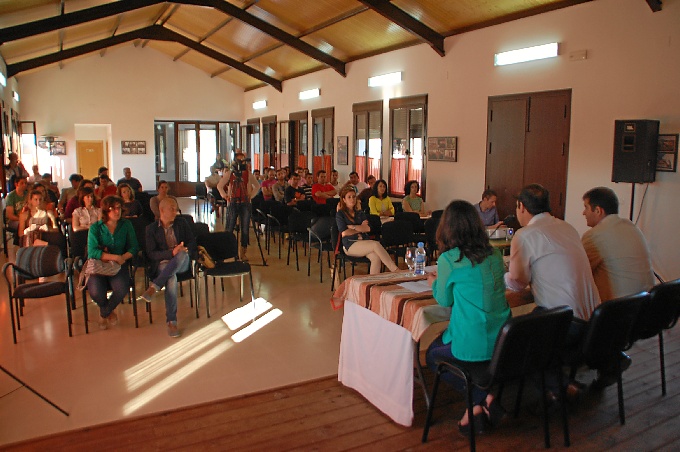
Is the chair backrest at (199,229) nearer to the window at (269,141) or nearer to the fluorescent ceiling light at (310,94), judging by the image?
the fluorescent ceiling light at (310,94)

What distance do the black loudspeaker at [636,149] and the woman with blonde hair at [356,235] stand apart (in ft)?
9.14

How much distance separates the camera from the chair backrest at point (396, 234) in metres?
6.86

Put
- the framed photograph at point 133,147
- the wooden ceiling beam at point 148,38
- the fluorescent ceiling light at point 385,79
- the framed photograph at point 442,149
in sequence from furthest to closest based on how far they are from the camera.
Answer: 1. the framed photograph at point 133,147
2. the wooden ceiling beam at point 148,38
3. the fluorescent ceiling light at point 385,79
4. the framed photograph at point 442,149

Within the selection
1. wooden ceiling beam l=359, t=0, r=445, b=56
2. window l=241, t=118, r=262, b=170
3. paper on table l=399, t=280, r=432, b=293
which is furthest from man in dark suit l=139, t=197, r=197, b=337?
window l=241, t=118, r=262, b=170

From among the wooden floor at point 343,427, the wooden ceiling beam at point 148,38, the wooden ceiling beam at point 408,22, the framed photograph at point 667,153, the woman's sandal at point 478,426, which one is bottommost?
the wooden floor at point 343,427

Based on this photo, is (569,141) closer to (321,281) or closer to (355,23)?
(321,281)

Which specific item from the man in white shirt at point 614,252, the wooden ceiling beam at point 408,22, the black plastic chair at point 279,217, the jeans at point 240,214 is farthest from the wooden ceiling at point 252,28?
the man in white shirt at point 614,252

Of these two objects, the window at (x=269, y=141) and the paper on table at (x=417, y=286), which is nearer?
Result: the paper on table at (x=417, y=286)

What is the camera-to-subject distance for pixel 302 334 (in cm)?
516

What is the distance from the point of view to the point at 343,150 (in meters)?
13.0

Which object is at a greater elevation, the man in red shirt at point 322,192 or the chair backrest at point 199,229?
the man in red shirt at point 322,192

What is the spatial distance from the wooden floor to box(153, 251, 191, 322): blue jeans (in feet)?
5.64

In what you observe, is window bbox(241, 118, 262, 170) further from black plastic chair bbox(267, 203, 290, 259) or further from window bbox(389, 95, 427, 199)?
black plastic chair bbox(267, 203, 290, 259)

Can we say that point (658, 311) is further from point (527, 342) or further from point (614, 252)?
point (527, 342)
